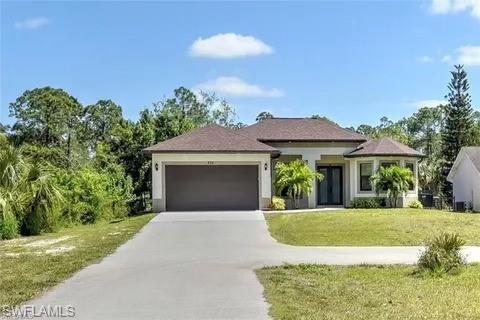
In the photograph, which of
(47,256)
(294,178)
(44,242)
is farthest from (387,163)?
(47,256)

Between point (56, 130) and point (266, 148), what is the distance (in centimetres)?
2572

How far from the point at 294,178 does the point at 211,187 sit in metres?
4.36

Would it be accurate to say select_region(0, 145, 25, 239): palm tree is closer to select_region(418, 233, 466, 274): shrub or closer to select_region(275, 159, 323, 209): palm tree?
select_region(275, 159, 323, 209): palm tree

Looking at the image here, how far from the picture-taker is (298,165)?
2772 centimetres

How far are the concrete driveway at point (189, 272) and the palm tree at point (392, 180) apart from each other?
9672 mm

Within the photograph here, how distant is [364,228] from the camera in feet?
61.4

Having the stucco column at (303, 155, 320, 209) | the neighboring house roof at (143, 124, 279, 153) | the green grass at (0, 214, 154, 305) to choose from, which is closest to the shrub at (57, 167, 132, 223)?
the green grass at (0, 214, 154, 305)

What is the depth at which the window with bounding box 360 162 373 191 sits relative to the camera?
95.6 feet

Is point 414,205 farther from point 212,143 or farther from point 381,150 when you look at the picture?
point 212,143

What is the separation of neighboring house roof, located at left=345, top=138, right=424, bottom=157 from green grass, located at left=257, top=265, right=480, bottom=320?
17.0 metres

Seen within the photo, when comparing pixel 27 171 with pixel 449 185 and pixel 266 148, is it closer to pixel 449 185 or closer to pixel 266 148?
pixel 266 148

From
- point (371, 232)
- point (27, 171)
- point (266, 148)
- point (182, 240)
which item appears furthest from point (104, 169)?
point (371, 232)

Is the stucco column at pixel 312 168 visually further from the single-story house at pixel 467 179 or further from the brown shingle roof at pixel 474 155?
the brown shingle roof at pixel 474 155

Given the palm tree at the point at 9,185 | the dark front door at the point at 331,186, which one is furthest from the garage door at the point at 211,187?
the palm tree at the point at 9,185
